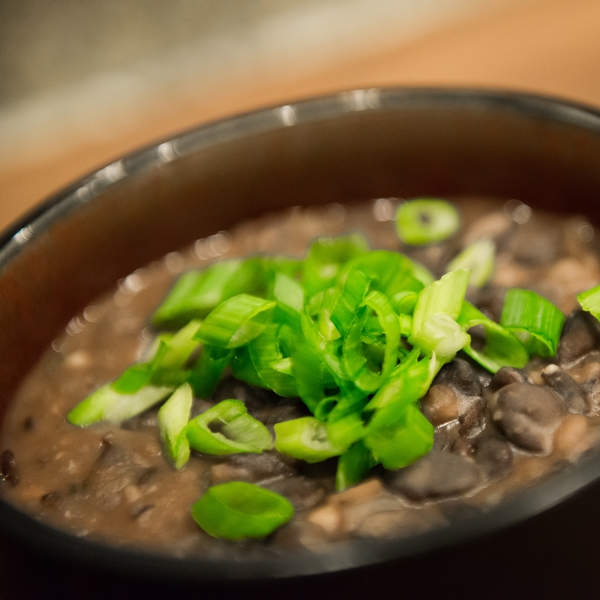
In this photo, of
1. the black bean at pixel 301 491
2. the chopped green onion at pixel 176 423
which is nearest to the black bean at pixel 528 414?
the black bean at pixel 301 491

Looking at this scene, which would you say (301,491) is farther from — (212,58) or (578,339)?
(212,58)

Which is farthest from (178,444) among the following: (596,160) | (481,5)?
(481,5)

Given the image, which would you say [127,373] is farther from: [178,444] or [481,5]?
[481,5]

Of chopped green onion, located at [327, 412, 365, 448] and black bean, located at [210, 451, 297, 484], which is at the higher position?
chopped green onion, located at [327, 412, 365, 448]

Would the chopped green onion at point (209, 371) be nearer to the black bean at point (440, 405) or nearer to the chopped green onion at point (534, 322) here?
the black bean at point (440, 405)

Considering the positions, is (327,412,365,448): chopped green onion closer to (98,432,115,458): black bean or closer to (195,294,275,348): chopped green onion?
(195,294,275,348): chopped green onion

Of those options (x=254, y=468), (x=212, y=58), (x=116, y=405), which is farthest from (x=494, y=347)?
(x=212, y=58)

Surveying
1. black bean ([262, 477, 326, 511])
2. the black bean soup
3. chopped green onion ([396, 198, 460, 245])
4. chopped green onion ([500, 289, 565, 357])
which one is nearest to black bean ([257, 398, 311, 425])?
the black bean soup
